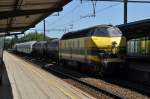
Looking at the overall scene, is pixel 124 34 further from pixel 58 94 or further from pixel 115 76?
pixel 58 94

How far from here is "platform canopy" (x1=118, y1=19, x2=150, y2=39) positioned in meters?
23.3

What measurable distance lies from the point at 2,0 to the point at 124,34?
12098 mm

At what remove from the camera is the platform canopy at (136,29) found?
76.4 ft

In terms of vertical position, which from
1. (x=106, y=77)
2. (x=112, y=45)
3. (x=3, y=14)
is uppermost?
(x=3, y=14)

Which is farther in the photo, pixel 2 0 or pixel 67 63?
pixel 67 63

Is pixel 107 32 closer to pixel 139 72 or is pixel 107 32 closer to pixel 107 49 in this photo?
pixel 107 49

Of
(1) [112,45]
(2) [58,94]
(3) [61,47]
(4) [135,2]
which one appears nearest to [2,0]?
(2) [58,94]

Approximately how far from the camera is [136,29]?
2484 centimetres

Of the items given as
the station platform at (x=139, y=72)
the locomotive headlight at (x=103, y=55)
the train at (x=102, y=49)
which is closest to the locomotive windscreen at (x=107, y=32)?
the train at (x=102, y=49)

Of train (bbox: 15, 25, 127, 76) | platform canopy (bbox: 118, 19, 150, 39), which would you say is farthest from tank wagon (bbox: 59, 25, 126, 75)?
platform canopy (bbox: 118, 19, 150, 39)

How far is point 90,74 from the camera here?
27906 mm

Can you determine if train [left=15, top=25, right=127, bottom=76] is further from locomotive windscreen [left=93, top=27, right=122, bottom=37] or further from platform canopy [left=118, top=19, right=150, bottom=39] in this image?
platform canopy [left=118, top=19, right=150, bottom=39]

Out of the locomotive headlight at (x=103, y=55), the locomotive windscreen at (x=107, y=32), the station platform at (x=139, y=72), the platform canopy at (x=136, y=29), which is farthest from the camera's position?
the locomotive windscreen at (x=107, y=32)

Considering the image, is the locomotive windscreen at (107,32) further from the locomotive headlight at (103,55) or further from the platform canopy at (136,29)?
the locomotive headlight at (103,55)
